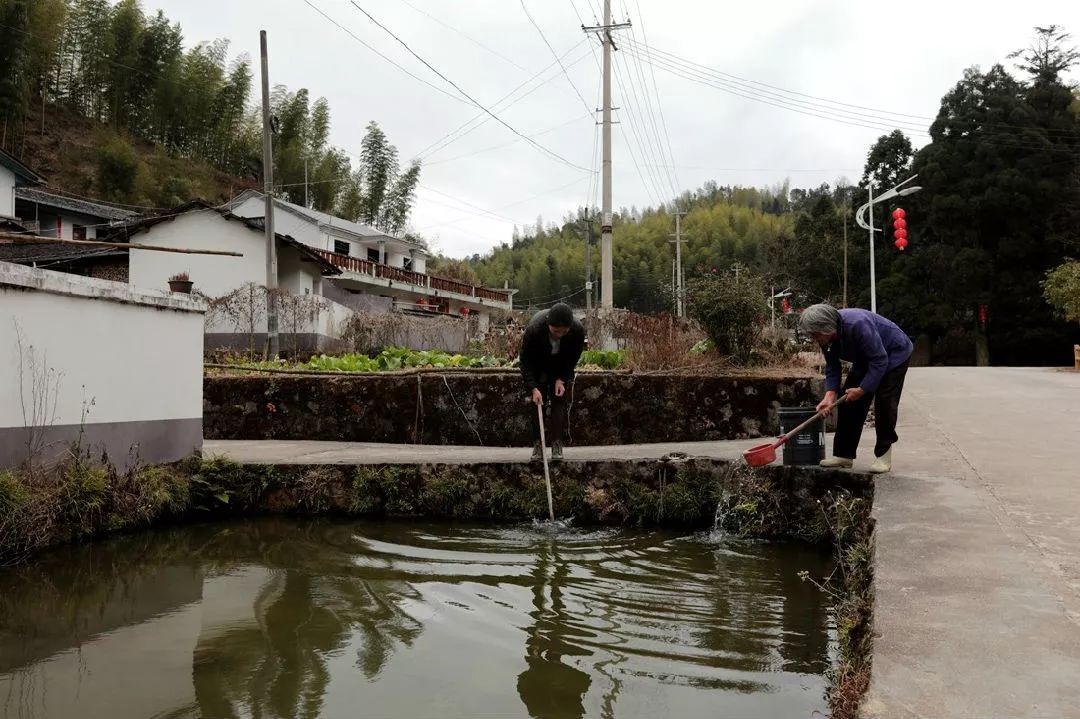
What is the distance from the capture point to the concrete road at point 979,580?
85.5 inches

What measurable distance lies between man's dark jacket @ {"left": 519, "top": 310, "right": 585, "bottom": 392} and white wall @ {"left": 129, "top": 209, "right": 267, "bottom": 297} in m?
17.1

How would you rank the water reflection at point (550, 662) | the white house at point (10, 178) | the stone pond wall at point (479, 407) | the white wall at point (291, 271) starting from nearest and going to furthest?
the water reflection at point (550, 662)
the stone pond wall at point (479, 407)
the white house at point (10, 178)
the white wall at point (291, 271)

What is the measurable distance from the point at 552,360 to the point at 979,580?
13.5 ft

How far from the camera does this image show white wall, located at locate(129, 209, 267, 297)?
2156cm

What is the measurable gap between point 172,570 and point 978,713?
5.05 meters

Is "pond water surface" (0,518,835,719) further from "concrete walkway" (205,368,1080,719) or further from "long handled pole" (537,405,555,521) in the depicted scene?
"concrete walkway" (205,368,1080,719)

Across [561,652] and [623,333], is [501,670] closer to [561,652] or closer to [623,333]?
[561,652]

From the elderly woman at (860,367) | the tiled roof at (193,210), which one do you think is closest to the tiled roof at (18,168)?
the tiled roof at (193,210)

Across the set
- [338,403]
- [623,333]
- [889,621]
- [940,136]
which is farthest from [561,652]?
[940,136]

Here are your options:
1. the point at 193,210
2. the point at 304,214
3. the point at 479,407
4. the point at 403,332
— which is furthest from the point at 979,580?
the point at 304,214

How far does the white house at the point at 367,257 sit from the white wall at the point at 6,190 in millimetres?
6756

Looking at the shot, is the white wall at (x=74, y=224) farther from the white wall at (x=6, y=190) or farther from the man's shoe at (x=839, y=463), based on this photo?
the man's shoe at (x=839, y=463)

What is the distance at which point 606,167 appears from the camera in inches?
677

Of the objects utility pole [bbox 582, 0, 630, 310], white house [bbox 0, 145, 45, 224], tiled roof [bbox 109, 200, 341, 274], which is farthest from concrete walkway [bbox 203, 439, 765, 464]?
white house [bbox 0, 145, 45, 224]
